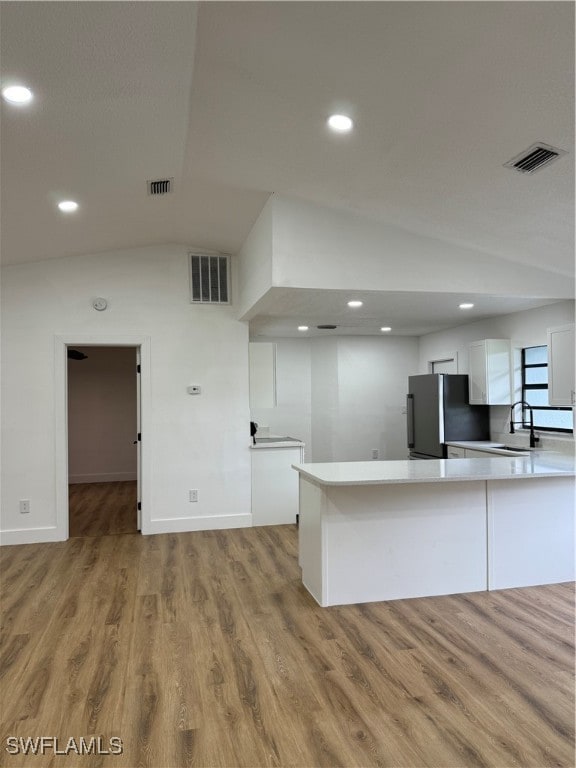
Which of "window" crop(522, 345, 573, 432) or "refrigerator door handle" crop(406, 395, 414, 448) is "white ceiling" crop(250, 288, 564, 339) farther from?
"refrigerator door handle" crop(406, 395, 414, 448)

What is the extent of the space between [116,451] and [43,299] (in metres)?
4.53

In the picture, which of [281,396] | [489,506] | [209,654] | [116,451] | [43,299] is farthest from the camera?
[116,451]

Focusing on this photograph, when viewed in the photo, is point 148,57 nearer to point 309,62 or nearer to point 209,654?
point 309,62

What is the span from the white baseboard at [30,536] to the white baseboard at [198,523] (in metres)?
0.84

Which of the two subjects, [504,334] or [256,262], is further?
[504,334]

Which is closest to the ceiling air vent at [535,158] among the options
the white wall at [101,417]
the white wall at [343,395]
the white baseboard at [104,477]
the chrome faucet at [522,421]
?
the chrome faucet at [522,421]

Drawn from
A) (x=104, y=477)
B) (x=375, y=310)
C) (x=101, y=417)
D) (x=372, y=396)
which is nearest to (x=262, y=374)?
(x=375, y=310)

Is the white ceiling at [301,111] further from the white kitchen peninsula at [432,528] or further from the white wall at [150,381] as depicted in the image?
the white kitchen peninsula at [432,528]

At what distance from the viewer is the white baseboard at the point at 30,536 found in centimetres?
514

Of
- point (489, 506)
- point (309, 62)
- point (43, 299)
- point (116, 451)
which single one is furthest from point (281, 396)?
point (309, 62)

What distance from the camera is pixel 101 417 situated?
9.25 m

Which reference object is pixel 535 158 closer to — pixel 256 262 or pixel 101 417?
pixel 256 262

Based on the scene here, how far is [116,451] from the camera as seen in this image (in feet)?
30.6
